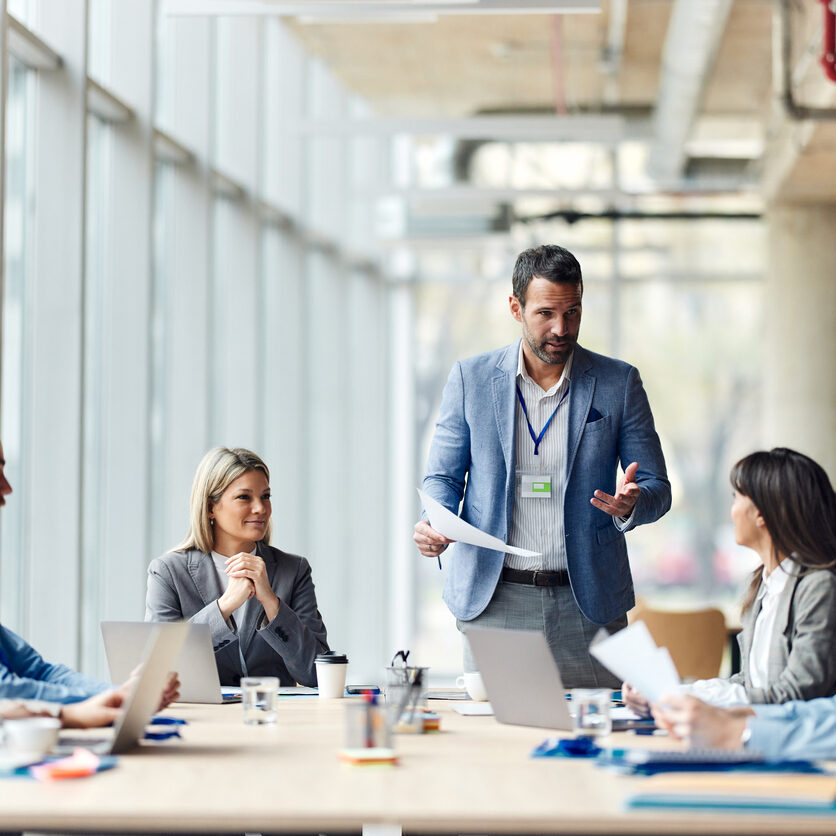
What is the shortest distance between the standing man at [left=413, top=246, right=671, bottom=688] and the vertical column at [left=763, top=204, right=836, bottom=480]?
5204 millimetres

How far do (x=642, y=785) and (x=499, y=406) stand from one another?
1.69 m

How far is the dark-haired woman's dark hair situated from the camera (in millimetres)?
2623

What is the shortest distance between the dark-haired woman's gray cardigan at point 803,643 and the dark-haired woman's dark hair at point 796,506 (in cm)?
8

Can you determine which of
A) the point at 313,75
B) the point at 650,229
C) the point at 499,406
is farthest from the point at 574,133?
the point at 650,229

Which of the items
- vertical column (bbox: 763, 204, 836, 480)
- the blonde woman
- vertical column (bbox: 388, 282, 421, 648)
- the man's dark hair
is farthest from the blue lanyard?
vertical column (bbox: 388, 282, 421, 648)

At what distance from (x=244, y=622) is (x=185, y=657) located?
52 centimetres

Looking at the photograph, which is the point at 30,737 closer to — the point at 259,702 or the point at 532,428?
the point at 259,702

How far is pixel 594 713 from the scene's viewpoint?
2367mm

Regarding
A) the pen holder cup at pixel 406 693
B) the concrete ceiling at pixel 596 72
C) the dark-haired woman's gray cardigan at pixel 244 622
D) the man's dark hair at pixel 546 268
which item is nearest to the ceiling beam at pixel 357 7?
the man's dark hair at pixel 546 268

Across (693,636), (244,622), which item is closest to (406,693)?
(244,622)

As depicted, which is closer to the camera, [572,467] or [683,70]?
[572,467]

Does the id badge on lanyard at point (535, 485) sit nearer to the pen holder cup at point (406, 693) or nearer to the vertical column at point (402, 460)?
the pen holder cup at point (406, 693)

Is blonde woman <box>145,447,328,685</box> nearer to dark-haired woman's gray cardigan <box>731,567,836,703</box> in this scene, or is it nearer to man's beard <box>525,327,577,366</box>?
man's beard <box>525,327,577,366</box>

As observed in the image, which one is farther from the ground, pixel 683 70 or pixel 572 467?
pixel 683 70
